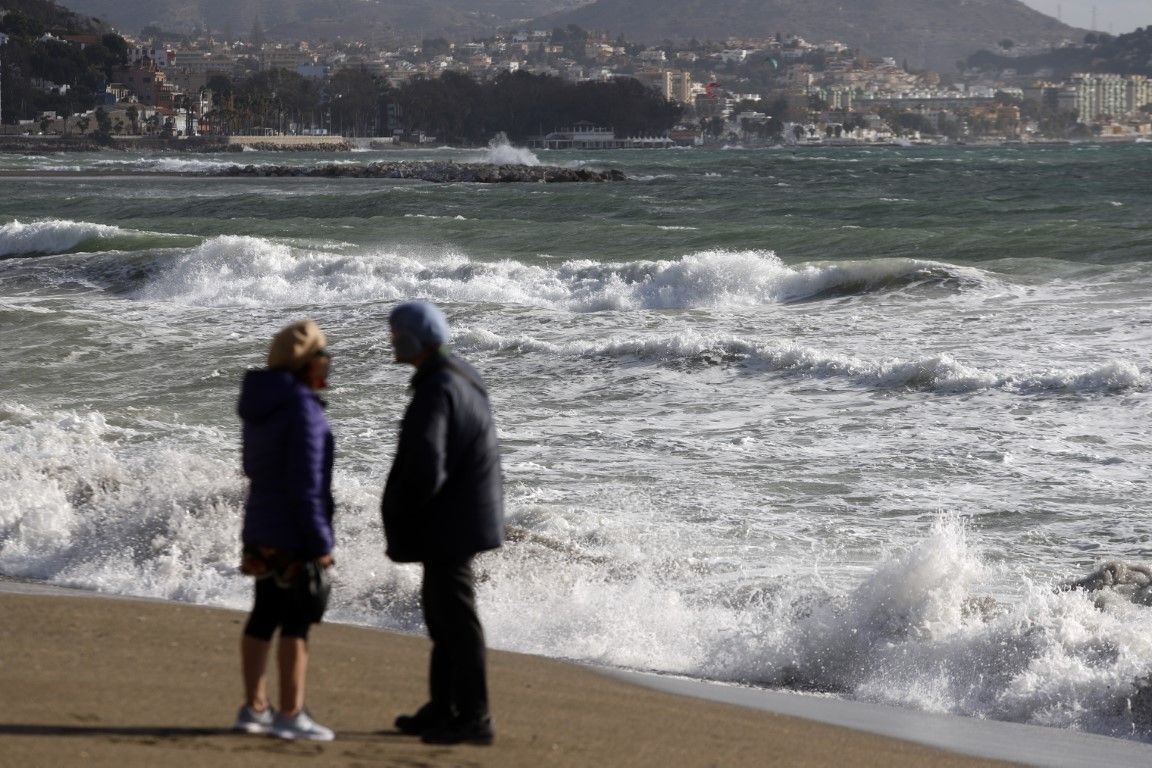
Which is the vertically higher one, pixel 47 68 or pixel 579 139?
pixel 47 68

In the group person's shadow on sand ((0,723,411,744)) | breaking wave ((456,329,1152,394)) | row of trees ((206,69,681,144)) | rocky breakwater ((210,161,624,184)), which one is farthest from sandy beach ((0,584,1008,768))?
row of trees ((206,69,681,144))

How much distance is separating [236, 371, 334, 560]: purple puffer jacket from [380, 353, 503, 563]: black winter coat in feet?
0.81

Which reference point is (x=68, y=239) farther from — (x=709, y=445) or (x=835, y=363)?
(x=709, y=445)

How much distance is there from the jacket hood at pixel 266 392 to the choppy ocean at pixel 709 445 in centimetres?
318

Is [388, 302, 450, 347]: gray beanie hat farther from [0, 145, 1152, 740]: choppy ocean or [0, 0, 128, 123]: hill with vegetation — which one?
[0, 0, 128, 123]: hill with vegetation

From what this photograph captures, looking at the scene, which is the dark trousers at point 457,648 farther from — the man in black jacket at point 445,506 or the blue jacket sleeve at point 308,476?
the blue jacket sleeve at point 308,476

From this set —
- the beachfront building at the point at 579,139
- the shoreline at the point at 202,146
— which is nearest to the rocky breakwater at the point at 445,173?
the shoreline at the point at 202,146

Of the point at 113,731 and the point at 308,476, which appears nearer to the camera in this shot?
the point at 308,476

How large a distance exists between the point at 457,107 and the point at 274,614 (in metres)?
176

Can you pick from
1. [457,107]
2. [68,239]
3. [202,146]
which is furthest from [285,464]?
[457,107]

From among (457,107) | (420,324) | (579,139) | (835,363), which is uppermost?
(457,107)

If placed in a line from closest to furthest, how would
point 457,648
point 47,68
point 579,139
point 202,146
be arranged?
point 457,648, point 202,146, point 47,68, point 579,139

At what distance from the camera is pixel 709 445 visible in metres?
11.8

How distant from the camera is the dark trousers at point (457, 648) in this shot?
4.54m
